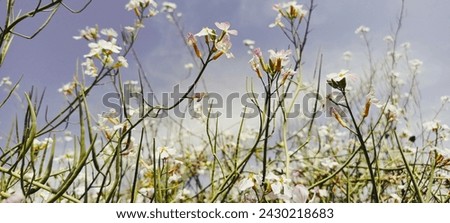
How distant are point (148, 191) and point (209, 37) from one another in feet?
2.68

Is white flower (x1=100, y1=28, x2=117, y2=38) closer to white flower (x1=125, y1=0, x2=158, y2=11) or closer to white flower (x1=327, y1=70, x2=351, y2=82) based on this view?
white flower (x1=125, y1=0, x2=158, y2=11)

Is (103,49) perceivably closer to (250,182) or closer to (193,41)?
(193,41)

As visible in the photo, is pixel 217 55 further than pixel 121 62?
No

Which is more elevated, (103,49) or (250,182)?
(103,49)

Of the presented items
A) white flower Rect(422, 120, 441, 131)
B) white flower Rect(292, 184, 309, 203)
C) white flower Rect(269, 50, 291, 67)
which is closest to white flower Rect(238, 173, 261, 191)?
white flower Rect(292, 184, 309, 203)

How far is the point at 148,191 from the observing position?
1754mm

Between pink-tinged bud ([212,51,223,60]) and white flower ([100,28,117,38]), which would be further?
white flower ([100,28,117,38])

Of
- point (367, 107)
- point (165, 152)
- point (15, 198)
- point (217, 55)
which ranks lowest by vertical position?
point (15, 198)

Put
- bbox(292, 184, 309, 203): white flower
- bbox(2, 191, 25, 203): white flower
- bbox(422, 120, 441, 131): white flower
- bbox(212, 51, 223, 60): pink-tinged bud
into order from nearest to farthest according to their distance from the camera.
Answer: bbox(2, 191, 25, 203): white flower
bbox(292, 184, 309, 203): white flower
bbox(212, 51, 223, 60): pink-tinged bud
bbox(422, 120, 441, 131): white flower

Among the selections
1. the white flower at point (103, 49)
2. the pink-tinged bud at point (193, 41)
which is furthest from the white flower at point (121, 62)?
the pink-tinged bud at point (193, 41)

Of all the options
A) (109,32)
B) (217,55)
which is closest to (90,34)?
(109,32)
